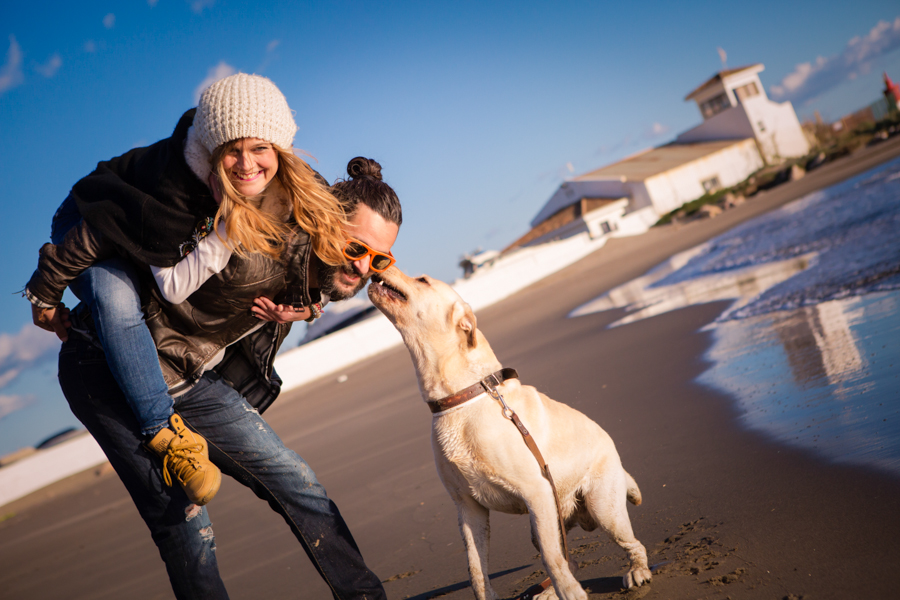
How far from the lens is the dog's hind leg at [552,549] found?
8.52ft

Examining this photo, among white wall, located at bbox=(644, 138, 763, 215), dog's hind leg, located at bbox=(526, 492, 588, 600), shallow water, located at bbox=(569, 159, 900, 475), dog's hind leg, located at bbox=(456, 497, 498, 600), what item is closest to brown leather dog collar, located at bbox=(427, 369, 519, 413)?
dog's hind leg, located at bbox=(456, 497, 498, 600)

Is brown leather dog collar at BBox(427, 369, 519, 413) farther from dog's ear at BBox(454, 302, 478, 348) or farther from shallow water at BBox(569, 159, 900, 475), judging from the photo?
shallow water at BBox(569, 159, 900, 475)

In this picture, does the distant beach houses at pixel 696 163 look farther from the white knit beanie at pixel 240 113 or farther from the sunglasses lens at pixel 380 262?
the white knit beanie at pixel 240 113

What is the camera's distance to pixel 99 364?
8.37 feet

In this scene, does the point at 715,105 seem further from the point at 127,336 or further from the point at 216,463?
the point at 127,336

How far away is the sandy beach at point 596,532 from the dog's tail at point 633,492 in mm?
142

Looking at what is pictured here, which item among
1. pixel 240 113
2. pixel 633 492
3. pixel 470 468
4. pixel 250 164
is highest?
pixel 240 113

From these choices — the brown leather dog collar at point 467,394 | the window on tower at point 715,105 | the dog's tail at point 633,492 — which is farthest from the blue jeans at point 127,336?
the window on tower at point 715,105

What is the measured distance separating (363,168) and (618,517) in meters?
2.25

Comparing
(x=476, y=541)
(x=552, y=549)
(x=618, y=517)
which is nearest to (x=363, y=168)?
(x=476, y=541)

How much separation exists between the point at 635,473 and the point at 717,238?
52.1 feet

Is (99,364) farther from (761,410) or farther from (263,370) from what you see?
(761,410)

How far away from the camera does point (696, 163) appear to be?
43.0 meters

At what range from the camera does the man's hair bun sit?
3.20 m
